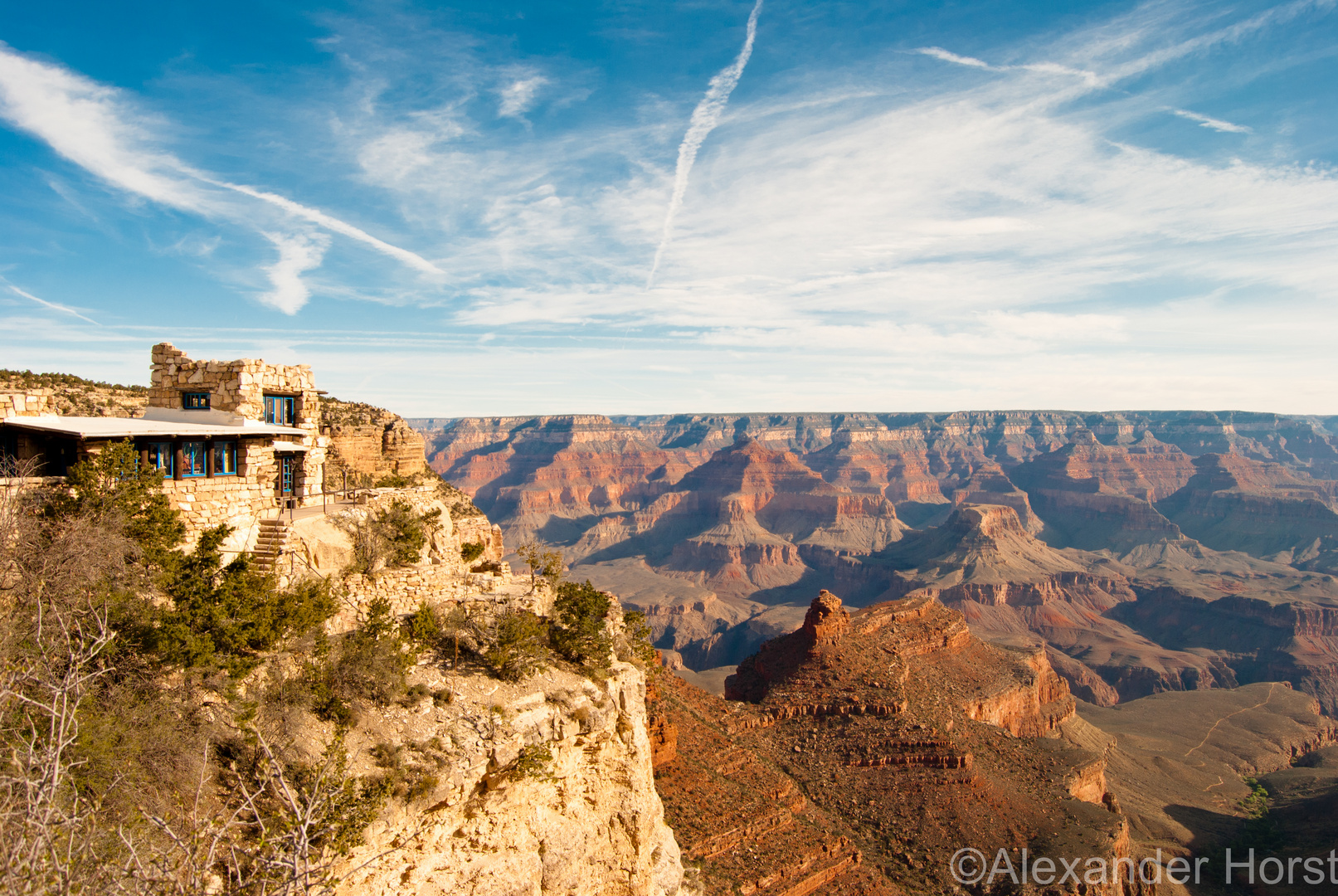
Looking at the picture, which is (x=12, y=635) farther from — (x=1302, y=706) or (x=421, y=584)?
(x=1302, y=706)

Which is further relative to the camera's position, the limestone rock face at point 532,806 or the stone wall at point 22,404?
the stone wall at point 22,404

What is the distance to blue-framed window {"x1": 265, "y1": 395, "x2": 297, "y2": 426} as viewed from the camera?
1905cm

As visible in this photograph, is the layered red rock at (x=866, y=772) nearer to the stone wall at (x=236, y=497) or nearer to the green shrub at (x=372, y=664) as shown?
the green shrub at (x=372, y=664)

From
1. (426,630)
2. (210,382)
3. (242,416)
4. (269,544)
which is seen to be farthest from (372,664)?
(210,382)

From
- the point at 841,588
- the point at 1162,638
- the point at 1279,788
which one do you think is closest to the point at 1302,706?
the point at 1279,788

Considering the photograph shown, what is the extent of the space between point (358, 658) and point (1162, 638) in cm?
13557

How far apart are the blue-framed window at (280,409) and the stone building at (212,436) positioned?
3 cm

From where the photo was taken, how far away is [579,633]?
17.9 m

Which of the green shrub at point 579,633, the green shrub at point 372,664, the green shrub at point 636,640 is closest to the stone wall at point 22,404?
the green shrub at point 372,664

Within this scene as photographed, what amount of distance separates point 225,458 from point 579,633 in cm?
982

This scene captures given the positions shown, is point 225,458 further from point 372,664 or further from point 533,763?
point 533,763

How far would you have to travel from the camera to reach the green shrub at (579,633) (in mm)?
17531

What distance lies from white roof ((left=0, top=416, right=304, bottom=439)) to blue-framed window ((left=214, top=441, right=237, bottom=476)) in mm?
435

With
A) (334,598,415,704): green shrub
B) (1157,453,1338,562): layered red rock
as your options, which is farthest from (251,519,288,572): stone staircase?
(1157,453,1338,562): layered red rock
